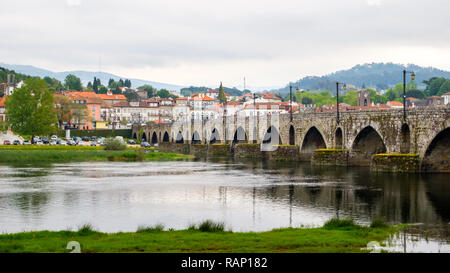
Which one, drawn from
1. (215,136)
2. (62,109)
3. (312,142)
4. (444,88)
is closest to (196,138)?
(215,136)

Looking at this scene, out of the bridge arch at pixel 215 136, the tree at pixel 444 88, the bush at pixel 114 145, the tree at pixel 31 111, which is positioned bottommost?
the bush at pixel 114 145

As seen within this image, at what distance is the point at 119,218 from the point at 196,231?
6.10 meters

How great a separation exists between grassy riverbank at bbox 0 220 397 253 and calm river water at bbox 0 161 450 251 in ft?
6.85

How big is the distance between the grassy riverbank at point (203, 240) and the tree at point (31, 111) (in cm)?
7491

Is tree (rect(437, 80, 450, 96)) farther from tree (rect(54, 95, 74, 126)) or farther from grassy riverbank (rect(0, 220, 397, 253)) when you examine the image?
grassy riverbank (rect(0, 220, 397, 253))

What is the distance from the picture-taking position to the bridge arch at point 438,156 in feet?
133

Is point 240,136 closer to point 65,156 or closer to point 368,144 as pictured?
point 65,156

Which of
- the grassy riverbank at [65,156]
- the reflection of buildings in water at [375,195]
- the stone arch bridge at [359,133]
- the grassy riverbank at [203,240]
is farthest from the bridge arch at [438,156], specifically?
the grassy riverbank at [65,156]

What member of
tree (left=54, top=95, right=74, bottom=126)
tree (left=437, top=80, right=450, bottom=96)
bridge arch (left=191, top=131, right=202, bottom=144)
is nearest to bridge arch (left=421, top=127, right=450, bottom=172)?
bridge arch (left=191, top=131, right=202, bottom=144)

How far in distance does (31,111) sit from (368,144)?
55780 millimetres

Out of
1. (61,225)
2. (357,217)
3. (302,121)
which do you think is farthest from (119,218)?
(302,121)

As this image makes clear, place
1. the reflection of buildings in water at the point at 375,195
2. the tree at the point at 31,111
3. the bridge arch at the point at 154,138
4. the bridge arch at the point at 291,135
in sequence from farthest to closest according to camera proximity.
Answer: the bridge arch at the point at 154,138 < the tree at the point at 31,111 < the bridge arch at the point at 291,135 < the reflection of buildings in water at the point at 375,195

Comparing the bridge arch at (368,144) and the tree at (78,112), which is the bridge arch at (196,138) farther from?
the bridge arch at (368,144)
